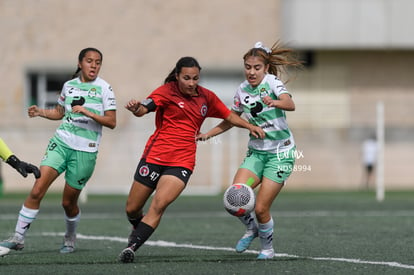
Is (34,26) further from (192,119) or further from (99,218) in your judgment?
(192,119)

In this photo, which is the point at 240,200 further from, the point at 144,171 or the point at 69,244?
the point at 69,244

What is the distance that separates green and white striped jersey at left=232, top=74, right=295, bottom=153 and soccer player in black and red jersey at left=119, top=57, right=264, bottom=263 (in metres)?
0.17

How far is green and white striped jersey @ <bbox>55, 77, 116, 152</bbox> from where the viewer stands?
1037cm

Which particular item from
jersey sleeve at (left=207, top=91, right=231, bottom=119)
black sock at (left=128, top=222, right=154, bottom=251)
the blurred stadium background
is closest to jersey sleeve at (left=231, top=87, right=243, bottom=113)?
jersey sleeve at (left=207, top=91, right=231, bottom=119)

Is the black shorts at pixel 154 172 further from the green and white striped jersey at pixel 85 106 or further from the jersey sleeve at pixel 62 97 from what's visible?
the jersey sleeve at pixel 62 97

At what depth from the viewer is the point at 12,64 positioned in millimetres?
31266

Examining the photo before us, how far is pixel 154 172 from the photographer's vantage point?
31.2 ft

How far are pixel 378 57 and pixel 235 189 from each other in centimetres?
2429

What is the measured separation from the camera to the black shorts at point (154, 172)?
949 cm

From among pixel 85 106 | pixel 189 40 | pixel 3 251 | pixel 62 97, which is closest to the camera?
pixel 3 251

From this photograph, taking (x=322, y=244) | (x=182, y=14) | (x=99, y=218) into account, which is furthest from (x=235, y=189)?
(x=182, y=14)

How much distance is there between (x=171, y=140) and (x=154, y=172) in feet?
1.17

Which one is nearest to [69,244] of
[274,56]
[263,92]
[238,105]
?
[238,105]

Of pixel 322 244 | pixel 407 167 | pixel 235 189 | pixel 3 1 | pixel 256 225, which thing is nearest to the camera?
pixel 235 189
